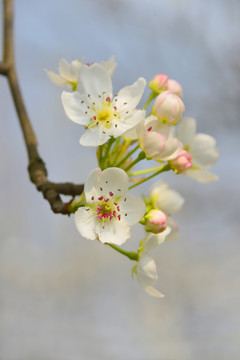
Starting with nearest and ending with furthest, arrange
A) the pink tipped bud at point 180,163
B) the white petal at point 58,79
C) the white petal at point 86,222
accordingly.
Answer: the white petal at point 86,222 → the pink tipped bud at point 180,163 → the white petal at point 58,79

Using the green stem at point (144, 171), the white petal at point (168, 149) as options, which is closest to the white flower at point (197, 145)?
the green stem at point (144, 171)

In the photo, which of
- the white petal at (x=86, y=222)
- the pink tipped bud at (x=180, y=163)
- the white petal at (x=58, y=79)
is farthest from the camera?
the white petal at (x=58, y=79)

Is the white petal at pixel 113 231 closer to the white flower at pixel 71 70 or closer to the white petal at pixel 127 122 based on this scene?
the white petal at pixel 127 122

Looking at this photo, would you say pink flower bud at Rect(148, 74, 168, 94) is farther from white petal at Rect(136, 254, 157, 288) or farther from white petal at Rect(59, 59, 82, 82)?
white petal at Rect(136, 254, 157, 288)

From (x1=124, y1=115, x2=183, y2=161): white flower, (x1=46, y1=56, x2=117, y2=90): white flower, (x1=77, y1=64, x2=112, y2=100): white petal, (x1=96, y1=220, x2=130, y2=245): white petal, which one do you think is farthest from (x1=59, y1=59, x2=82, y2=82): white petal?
(x1=96, y1=220, x2=130, y2=245): white petal

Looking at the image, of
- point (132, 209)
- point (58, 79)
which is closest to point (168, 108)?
point (132, 209)

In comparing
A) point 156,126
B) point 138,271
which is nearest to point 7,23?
point 156,126

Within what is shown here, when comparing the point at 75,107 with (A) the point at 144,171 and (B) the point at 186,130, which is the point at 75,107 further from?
(B) the point at 186,130

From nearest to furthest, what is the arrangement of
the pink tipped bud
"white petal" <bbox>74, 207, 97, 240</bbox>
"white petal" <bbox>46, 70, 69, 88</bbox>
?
Result: "white petal" <bbox>74, 207, 97, 240</bbox> < the pink tipped bud < "white petal" <bbox>46, 70, 69, 88</bbox>
